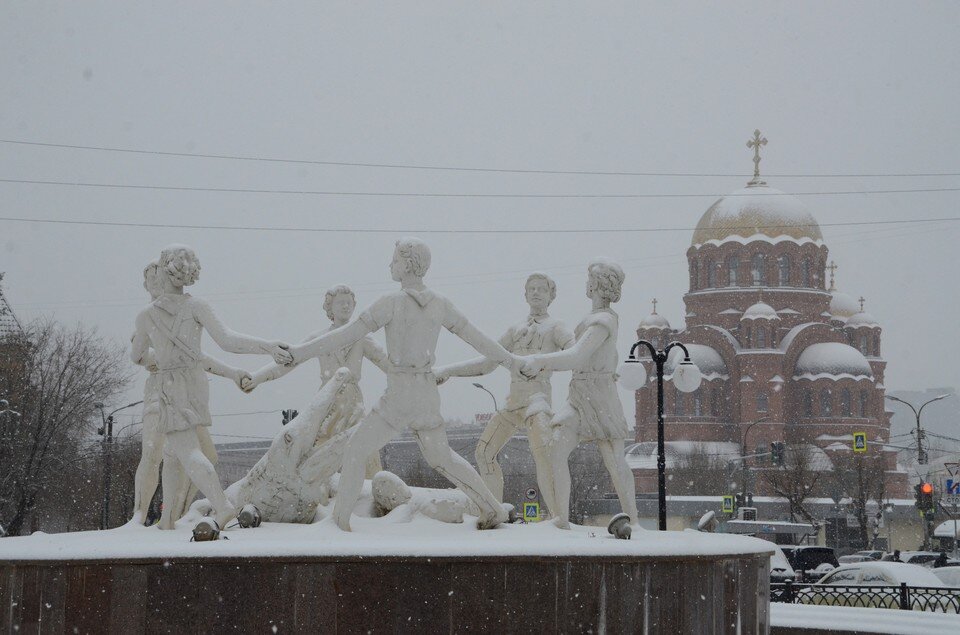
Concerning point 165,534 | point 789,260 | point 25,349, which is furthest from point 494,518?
point 789,260

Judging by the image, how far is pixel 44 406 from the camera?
29.8 metres

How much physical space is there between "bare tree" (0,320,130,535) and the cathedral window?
169ft

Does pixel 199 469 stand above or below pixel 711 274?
below

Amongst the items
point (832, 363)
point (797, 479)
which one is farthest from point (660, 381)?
point (832, 363)

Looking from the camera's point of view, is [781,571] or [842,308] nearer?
[781,571]

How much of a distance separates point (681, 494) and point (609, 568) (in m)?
60.9

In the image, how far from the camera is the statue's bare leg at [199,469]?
8.65 meters

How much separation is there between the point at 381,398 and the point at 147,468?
2.38m

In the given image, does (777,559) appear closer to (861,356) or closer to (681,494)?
(681,494)

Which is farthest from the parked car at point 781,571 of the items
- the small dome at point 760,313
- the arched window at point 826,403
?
the arched window at point 826,403

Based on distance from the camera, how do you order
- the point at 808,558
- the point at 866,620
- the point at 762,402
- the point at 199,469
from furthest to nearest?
the point at 762,402 → the point at 808,558 → the point at 866,620 → the point at 199,469

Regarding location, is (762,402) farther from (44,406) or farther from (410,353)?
(410,353)

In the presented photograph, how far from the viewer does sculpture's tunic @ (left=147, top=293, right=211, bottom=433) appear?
8891mm

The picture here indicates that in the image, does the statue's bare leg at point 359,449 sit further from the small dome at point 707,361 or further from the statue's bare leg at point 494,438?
the small dome at point 707,361
